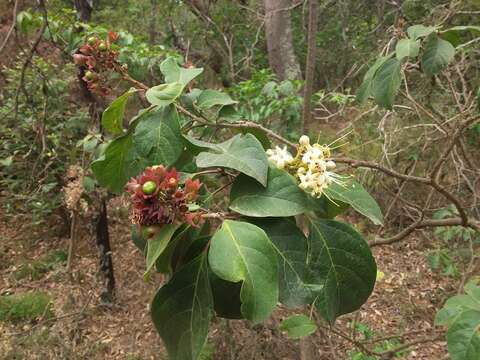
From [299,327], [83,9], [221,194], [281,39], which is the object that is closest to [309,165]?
[299,327]

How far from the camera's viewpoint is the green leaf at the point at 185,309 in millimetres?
625

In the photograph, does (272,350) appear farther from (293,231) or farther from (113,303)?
(293,231)

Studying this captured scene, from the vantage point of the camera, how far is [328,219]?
2.41ft

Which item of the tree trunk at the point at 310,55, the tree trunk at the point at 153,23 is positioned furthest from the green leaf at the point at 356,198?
the tree trunk at the point at 153,23

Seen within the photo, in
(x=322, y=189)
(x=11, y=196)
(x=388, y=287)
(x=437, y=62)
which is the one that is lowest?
(x=388, y=287)

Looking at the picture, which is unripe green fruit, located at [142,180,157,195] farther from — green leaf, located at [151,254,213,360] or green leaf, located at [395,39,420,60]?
green leaf, located at [395,39,420,60]

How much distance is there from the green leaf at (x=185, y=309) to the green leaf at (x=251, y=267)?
0.08m

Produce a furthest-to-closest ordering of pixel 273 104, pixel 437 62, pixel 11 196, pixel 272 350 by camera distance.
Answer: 1. pixel 11 196
2. pixel 273 104
3. pixel 272 350
4. pixel 437 62

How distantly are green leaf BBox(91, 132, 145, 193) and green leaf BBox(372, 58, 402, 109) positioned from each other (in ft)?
2.40

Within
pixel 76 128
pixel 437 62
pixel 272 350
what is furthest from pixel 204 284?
pixel 76 128

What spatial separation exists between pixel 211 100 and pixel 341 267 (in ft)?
1.53

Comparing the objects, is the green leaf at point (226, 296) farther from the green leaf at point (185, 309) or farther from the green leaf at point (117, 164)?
the green leaf at point (117, 164)

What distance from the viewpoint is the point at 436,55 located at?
1.17 m

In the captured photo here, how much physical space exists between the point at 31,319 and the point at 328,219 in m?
3.11
